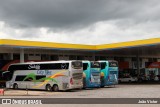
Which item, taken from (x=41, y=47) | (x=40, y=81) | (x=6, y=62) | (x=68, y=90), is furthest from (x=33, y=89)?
(x=6, y=62)

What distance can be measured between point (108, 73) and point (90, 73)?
3071mm

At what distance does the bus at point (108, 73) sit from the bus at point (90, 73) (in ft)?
7.25

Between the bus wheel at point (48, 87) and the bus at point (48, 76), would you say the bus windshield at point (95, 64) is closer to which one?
the bus at point (48, 76)

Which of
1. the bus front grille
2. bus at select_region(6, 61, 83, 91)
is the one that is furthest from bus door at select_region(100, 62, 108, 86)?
the bus front grille

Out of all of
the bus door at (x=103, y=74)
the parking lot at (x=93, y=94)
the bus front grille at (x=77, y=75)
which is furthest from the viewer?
the bus door at (x=103, y=74)

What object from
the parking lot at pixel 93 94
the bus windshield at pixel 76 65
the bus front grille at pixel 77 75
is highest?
the bus windshield at pixel 76 65

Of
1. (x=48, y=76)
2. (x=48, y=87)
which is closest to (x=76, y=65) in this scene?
(x=48, y=76)

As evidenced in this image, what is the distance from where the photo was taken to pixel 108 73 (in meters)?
32.8

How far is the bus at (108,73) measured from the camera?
32.9 m

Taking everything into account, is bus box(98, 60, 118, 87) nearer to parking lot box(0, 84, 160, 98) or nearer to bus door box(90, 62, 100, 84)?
bus door box(90, 62, 100, 84)

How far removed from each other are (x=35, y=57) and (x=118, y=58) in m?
Answer: 16.2

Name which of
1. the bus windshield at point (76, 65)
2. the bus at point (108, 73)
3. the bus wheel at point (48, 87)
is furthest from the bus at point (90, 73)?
the bus wheel at point (48, 87)

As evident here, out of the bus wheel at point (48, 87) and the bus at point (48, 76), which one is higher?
the bus at point (48, 76)

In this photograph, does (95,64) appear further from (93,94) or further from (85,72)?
(93,94)
